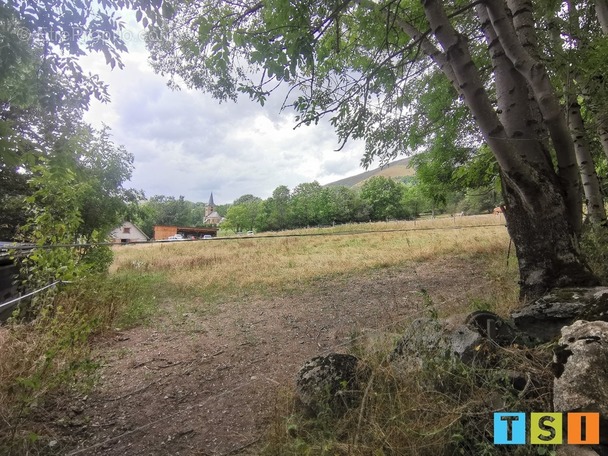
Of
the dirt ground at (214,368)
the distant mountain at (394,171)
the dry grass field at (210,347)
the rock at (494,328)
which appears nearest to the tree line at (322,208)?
the distant mountain at (394,171)

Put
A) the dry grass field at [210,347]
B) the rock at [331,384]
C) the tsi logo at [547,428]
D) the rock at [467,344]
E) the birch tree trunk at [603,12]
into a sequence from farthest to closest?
the birch tree trunk at [603,12] → the dry grass field at [210,347] → the rock at [331,384] → the rock at [467,344] → the tsi logo at [547,428]

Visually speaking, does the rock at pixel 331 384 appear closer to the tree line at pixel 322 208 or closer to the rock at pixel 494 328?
the rock at pixel 494 328

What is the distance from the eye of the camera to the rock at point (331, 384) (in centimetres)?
221

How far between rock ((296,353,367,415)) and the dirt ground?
0.31 metres

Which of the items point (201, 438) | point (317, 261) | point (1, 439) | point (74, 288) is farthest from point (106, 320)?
point (317, 261)

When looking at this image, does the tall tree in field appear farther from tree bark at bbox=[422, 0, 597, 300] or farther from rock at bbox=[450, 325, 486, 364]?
rock at bbox=[450, 325, 486, 364]

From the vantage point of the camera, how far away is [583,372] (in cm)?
155


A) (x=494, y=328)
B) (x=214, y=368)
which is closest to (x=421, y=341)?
(x=494, y=328)

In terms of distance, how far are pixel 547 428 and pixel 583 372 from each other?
0.34m

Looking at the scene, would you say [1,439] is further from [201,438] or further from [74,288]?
[74,288]

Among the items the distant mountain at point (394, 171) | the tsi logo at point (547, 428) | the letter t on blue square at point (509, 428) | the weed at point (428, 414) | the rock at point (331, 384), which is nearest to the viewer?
the tsi logo at point (547, 428)

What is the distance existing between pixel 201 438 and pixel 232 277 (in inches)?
280

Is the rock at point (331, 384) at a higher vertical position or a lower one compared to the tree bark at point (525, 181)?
lower

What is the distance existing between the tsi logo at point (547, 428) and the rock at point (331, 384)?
0.87 metres
